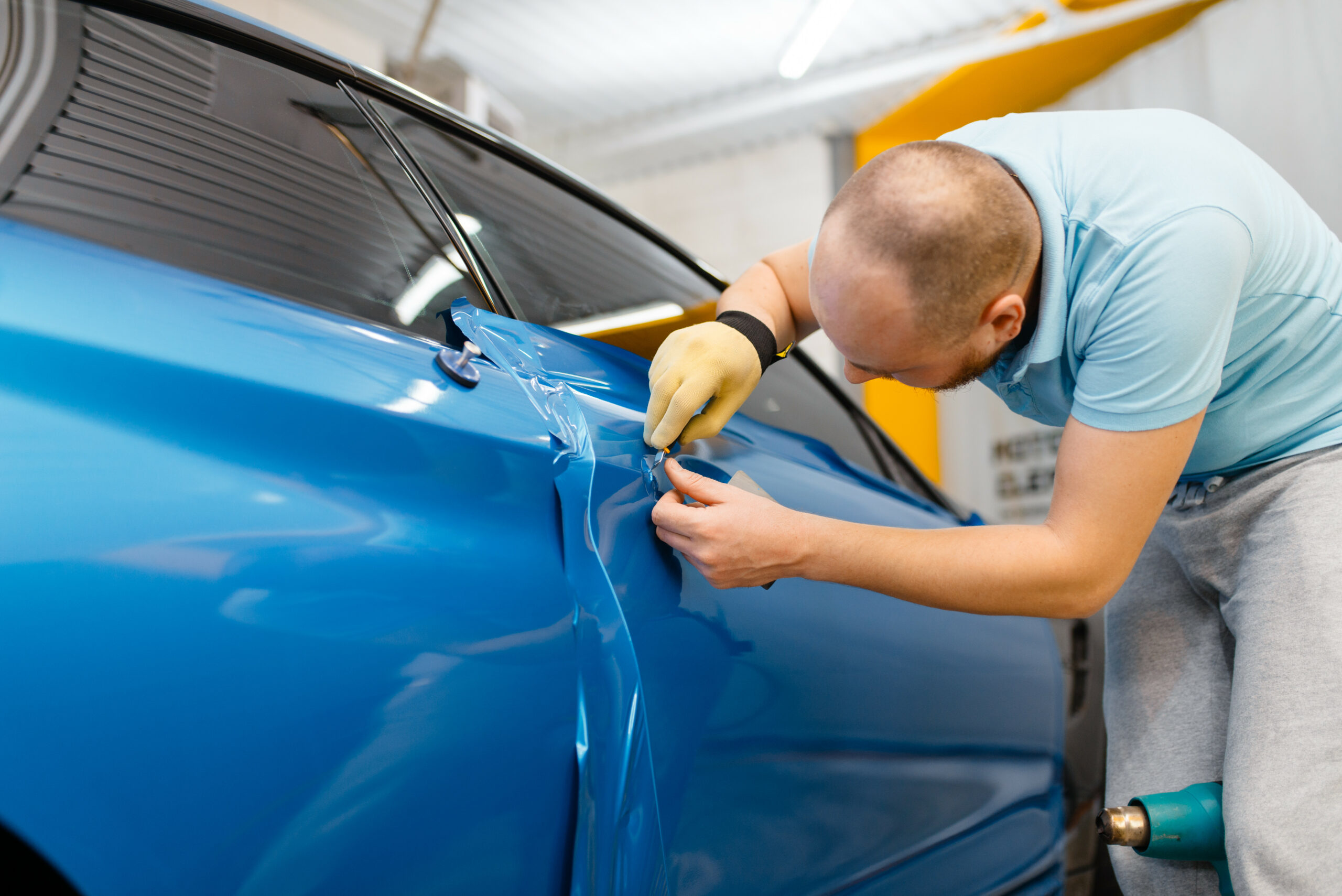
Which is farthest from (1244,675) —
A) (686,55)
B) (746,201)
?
(746,201)

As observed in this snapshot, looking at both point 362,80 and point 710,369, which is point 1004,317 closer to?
point 710,369

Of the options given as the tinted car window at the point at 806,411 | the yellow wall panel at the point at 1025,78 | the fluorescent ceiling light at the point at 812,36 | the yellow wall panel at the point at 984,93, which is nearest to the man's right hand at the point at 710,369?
the tinted car window at the point at 806,411

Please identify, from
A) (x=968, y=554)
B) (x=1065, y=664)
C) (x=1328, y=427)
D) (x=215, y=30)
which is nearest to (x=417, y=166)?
(x=215, y=30)

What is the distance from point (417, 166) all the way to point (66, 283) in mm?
497

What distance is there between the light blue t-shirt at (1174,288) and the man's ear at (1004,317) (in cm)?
3

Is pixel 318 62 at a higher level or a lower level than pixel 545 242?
higher

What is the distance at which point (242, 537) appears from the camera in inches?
22.4

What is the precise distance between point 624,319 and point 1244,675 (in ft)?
2.99

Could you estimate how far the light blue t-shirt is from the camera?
2.81ft

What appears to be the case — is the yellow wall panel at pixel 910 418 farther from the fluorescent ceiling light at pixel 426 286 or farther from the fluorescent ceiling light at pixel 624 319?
the fluorescent ceiling light at pixel 426 286

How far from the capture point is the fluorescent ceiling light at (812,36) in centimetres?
467

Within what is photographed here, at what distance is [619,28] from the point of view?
16.8 ft

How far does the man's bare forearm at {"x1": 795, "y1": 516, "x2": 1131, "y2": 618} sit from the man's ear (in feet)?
0.72

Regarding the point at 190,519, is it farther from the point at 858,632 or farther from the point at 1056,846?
the point at 1056,846
